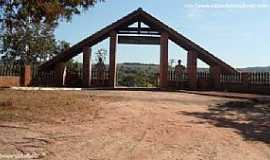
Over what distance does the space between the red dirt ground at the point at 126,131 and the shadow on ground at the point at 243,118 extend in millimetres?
27

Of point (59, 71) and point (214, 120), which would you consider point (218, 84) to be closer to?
point (59, 71)

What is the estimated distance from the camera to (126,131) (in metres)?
10.7

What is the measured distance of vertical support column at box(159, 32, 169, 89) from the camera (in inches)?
1280

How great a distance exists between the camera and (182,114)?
14.3m

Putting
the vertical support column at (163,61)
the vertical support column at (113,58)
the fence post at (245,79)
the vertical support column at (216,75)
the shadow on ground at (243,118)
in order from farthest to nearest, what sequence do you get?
1. the vertical support column at (113,58)
2. the vertical support column at (163,61)
3. the vertical support column at (216,75)
4. the fence post at (245,79)
5. the shadow on ground at (243,118)

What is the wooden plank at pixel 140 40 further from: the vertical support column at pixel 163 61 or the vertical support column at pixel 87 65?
the vertical support column at pixel 87 65

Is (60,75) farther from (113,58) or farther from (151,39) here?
(151,39)

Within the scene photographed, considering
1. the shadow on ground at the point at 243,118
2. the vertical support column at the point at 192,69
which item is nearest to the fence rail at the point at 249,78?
the vertical support column at the point at 192,69

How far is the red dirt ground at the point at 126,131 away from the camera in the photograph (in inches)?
345

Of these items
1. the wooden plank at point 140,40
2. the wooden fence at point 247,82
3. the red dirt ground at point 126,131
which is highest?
the wooden plank at point 140,40

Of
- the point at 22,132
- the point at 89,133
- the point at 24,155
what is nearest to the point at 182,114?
the point at 89,133

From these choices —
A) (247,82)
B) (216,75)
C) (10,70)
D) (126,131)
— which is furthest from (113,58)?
(126,131)

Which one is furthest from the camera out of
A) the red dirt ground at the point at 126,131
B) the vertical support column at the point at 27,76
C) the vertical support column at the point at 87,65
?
the vertical support column at the point at 87,65

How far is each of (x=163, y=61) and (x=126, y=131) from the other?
22251 millimetres
